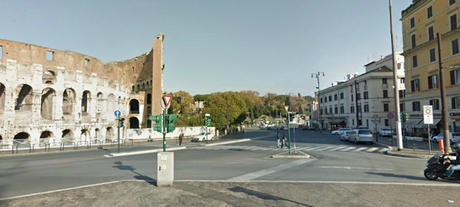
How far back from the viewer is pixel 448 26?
2945 cm

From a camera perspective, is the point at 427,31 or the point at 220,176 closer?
the point at 220,176

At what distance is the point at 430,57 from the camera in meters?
32.3

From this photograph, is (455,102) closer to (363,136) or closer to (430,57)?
(430,57)

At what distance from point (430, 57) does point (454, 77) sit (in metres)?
4.25

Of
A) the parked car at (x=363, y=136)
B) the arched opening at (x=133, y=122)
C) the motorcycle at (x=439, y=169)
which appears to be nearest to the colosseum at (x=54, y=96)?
the arched opening at (x=133, y=122)

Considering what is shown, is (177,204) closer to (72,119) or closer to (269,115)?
(72,119)

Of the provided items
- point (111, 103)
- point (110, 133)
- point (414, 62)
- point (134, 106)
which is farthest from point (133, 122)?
point (414, 62)

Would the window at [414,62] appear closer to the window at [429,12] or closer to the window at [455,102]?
the window at [429,12]

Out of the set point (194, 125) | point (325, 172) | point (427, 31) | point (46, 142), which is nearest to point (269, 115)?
point (194, 125)

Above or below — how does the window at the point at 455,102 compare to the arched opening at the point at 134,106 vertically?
below

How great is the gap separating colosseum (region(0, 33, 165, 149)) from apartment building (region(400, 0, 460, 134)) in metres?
40.2

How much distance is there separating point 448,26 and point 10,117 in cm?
4968

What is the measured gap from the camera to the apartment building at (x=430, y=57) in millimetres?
29000

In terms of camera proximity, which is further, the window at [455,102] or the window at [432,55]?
the window at [432,55]
